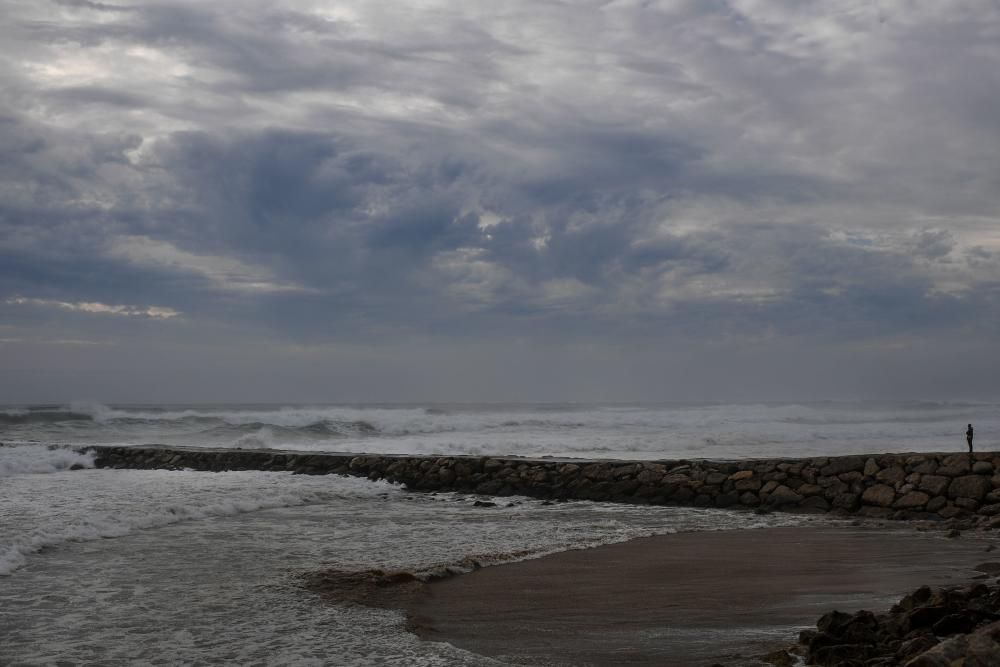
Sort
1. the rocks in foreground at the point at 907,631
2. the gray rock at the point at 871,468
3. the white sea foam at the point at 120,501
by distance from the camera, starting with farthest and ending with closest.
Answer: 1. the gray rock at the point at 871,468
2. the white sea foam at the point at 120,501
3. the rocks in foreground at the point at 907,631

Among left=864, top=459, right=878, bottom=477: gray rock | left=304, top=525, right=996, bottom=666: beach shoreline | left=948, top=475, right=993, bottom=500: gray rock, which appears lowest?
left=304, top=525, right=996, bottom=666: beach shoreline

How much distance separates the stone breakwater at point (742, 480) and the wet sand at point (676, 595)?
8.13 feet

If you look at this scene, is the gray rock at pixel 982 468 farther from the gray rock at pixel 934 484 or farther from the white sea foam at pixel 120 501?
the white sea foam at pixel 120 501

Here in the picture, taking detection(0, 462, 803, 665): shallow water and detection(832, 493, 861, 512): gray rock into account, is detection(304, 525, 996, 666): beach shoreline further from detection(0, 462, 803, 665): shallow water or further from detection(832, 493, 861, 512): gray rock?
detection(832, 493, 861, 512): gray rock

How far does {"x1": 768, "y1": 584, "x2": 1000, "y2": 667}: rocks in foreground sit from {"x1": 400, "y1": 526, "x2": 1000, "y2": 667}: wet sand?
0.46 m

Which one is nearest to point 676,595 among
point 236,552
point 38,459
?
point 236,552

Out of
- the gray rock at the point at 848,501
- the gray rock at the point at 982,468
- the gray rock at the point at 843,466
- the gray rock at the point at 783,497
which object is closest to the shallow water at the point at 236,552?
A: the gray rock at the point at 783,497

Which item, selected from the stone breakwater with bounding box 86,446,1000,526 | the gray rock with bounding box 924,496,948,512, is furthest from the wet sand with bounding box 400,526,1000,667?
the stone breakwater with bounding box 86,446,1000,526

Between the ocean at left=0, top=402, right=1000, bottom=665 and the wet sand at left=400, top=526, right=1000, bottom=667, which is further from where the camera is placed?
the ocean at left=0, top=402, right=1000, bottom=665

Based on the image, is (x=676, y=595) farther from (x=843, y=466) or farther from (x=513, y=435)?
(x=513, y=435)

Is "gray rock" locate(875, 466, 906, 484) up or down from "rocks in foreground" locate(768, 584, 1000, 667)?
up

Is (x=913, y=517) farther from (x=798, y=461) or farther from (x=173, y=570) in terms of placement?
A: (x=173, y=570)

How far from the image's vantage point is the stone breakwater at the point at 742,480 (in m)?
13.2

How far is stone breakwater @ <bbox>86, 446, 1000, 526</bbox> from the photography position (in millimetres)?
13234
